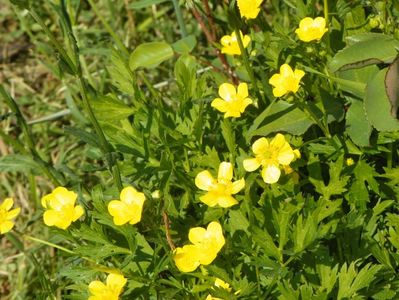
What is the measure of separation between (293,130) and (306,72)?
0.17 meters

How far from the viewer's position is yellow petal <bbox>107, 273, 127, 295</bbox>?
1377 mm

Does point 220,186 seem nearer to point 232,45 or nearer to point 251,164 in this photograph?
point 251,164

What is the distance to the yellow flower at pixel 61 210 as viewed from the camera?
141cm

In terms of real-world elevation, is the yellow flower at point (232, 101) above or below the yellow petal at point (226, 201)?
above

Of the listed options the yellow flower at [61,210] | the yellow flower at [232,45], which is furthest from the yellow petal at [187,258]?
the yellow flower at [232,45]

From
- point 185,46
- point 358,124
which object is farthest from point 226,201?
point 185,46

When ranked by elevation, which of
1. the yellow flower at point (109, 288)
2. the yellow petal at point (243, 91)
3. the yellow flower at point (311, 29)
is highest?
the yellow flower at point (311, 29)

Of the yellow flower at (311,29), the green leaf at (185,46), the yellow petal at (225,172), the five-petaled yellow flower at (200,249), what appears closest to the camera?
the five-petaled yellow flower at (200,249)

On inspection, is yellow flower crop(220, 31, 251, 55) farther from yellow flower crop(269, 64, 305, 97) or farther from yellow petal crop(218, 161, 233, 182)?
yellow petal crop(218, 161, 233, 182)

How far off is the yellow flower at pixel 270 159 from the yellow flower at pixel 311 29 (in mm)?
249

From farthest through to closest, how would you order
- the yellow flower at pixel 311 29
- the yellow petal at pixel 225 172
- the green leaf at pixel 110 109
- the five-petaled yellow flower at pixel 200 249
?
the green leaf at pixel 110 109 < the yellow flower at pixel 311 29 < the yellow petal at pixel 225 172 < the five-petaled yellow flower at pixel 200 249

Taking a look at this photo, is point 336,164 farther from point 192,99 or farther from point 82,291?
point 82,291

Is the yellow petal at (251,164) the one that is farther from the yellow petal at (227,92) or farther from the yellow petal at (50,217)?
the yellow petal at (50,217)

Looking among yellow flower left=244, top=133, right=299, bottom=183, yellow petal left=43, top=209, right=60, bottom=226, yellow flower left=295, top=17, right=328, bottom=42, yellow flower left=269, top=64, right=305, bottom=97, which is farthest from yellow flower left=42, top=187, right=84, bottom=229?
yellow flower left=295, top=17, right=328, bottom=42
